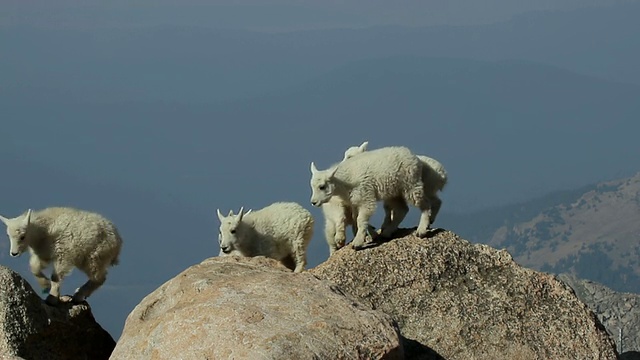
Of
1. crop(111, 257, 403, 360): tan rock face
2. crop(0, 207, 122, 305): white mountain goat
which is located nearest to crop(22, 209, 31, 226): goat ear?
crop(0, 207, 122, 305): white mountain goat

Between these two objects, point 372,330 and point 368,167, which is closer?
point 372,330

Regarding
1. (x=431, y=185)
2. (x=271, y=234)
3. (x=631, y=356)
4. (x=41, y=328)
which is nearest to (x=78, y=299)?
(x=41, y=328)

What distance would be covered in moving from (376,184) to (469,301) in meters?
3.21

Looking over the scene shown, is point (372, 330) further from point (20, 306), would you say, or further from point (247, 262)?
point (20, 306)

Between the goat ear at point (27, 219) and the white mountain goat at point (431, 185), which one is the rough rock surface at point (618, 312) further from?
the goat ear at point (27, 219)

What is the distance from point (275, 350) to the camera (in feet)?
32.6

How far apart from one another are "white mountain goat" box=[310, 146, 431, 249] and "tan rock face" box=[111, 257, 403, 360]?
474 centimetres

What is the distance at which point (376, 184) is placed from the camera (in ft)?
54.0

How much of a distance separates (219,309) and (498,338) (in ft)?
14.8

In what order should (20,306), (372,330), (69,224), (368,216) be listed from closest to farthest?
(372,330), (20,306), (69,224), (368,216)

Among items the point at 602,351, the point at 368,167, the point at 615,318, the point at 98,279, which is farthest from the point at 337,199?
the point at 615,318

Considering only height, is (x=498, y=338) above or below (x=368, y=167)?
below

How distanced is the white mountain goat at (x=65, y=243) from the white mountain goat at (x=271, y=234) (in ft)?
6.67

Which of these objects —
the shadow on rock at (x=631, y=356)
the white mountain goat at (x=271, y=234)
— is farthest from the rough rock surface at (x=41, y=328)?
the shadow on rock at (x=631, y=356)
